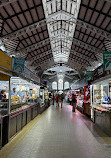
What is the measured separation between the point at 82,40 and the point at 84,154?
14.8 meters

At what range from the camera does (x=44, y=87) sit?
14.6 m

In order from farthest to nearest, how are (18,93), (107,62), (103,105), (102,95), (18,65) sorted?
(102,95), (18,93), (107,62), (103,105), (18,65)

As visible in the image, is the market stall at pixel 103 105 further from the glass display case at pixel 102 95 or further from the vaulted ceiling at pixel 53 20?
the vaulted ceiling at pixel 53 20

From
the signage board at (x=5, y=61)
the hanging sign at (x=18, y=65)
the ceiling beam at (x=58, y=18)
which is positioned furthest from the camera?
the ceiling beam at (x=58, y=18)

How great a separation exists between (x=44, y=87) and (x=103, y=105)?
893cm

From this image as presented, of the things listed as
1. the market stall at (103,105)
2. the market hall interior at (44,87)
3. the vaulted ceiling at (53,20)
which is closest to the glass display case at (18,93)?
the market hall interior at (44,87)

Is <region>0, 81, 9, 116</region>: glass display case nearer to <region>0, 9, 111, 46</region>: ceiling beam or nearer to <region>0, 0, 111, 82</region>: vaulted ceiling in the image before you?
<region>0, 0, 111, 82</region>: vaulted ceiling

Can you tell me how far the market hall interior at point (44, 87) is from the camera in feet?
13.6

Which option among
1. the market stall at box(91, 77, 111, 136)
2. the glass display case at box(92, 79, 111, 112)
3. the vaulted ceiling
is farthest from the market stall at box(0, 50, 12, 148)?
the vaulted ceiling

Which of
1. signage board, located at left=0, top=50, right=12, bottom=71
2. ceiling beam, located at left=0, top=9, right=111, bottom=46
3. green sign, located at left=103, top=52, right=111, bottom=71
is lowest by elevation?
signage board, located at left=0, top=50, right=12, bottom=71

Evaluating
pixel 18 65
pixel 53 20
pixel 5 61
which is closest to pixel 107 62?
pixel 18 65

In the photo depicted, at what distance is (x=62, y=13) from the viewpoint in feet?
42.6

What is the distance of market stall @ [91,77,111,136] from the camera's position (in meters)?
5.33

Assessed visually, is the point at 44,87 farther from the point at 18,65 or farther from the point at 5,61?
the point at 5,61
